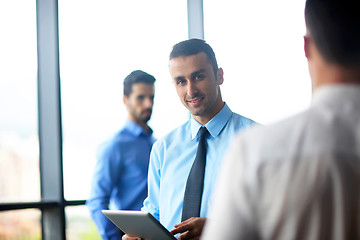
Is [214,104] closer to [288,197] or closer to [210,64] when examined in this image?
[210,64]

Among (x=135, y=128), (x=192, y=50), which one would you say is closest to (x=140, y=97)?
(x=135, y=128)

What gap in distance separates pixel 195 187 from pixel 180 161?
205 mm

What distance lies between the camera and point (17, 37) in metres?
3.19

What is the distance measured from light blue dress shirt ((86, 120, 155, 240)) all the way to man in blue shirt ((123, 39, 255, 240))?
767 millimetres

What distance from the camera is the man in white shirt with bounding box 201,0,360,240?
780mm

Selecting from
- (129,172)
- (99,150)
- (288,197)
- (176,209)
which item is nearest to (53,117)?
(99,150)

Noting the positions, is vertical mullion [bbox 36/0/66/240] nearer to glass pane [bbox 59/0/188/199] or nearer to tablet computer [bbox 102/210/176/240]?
glass pane [bbox 59/0/188/199]

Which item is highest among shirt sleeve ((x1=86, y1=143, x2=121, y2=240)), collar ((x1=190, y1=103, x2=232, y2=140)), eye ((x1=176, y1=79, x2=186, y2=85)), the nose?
eye ((x1=176, y1=79, x2=186, y2=85))

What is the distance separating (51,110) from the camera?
3.34 meters

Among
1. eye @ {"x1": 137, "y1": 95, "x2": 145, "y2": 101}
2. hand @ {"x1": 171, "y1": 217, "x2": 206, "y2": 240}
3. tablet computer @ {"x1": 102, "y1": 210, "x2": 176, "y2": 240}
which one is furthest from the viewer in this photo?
eye @ {"x1": 137, "y1": 95, "x2": 145, "y2": 101}

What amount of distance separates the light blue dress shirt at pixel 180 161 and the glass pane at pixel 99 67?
120cm

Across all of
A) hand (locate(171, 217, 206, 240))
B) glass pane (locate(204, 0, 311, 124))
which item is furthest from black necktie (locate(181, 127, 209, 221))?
glass pane (locate(204, 0, 311, 124))

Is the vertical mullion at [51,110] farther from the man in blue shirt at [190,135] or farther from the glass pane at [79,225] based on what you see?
the man in blue shirt at [190,135]

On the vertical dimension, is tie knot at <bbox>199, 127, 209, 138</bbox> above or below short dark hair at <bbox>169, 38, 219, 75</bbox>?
below
